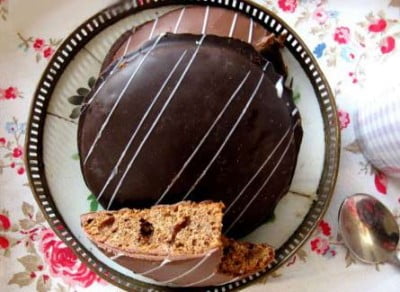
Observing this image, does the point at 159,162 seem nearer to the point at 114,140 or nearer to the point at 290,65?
the point at 114,140

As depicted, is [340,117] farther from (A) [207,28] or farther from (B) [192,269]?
(B) [192,269]

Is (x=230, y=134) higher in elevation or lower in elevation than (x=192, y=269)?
higher

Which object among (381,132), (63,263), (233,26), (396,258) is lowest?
(396,258)

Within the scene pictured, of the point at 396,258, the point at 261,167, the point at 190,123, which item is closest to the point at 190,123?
the point at 190,123

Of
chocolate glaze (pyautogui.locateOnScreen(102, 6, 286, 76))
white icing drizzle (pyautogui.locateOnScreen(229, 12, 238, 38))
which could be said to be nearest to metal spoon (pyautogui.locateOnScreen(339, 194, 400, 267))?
chocolate glaze (pyautogui.locateOnScreen(102, 6, 286, 76))

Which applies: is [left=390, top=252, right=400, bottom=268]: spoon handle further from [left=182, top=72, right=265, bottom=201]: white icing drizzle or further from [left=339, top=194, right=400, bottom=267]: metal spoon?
[left=182, top=72, right=265, bottom=201]: white icing drizzle

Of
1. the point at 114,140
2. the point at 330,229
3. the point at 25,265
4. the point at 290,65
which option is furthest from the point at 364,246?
the point at 25,265
